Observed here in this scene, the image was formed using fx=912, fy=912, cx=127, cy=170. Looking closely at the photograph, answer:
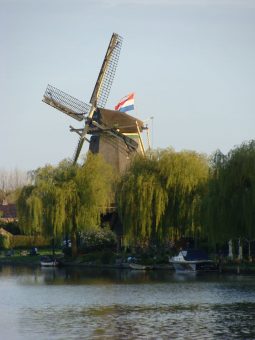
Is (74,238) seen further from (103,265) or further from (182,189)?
(182,189)

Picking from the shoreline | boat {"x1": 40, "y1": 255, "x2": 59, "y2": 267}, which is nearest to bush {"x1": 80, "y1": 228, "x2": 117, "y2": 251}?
the shoreline

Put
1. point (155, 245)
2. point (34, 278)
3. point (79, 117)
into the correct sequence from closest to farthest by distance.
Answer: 1. point (34, 278)
2. point (155, 245)
3. point (79, 117)

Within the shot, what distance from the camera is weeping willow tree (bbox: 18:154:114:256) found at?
83062 millimetres

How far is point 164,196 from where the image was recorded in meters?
74.4

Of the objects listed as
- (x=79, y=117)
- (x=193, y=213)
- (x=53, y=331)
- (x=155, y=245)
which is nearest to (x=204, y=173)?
A: (x=193, y=213)

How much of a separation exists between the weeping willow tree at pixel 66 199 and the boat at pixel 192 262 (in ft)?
43.6

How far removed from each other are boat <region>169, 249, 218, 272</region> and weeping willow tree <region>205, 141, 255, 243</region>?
8.46 meters

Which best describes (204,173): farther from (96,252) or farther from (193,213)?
(96,252)

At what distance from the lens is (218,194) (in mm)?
62312

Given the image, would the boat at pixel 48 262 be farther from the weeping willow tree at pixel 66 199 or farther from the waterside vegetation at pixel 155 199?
the weeping willow tree at pixel 66 199

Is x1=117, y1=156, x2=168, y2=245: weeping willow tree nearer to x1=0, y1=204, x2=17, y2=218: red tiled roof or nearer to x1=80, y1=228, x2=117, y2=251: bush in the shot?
x1=80, y1=228, x2=117, y2=251: bush

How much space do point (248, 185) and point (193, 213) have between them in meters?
11.4

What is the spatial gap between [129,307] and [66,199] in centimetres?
3909

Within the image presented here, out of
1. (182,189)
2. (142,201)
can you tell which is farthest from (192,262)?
(142,201)
